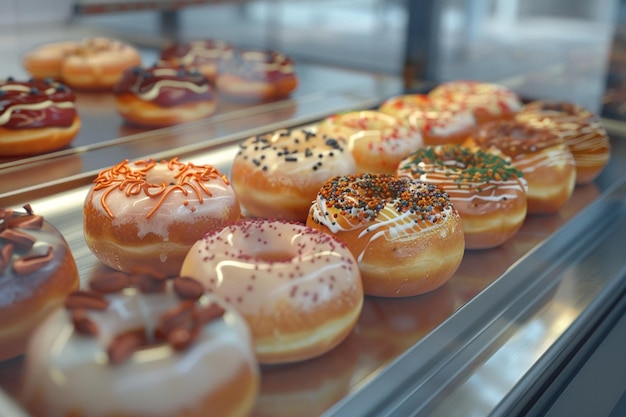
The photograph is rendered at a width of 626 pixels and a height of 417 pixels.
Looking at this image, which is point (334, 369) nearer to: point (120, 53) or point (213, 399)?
point (213, 399)

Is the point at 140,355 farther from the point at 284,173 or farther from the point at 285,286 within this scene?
the point at 284,173

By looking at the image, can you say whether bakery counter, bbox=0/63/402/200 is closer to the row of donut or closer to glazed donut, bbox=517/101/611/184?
the row of donut

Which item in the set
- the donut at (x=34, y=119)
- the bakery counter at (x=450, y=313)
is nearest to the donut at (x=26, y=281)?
the bakery counter at (x=450, y=313)

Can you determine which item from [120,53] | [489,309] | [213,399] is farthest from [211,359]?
[120,53]

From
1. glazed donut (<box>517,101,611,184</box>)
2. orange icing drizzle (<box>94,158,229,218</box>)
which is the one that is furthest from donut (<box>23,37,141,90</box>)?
glazed donut (<box>517,101,611,184</box>)

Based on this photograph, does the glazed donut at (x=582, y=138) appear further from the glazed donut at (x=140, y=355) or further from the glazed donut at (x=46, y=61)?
the glazed donut at (x=46, y=61)
